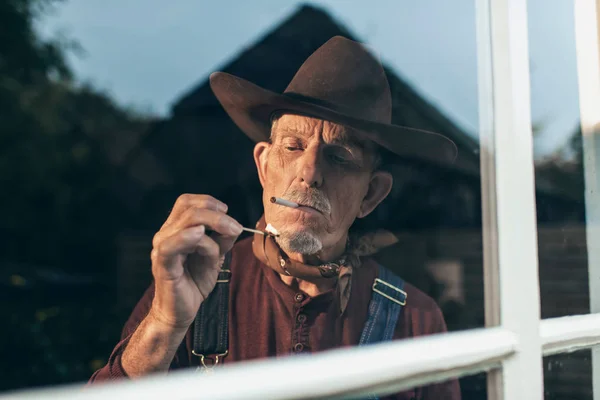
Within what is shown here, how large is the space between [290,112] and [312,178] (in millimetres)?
199

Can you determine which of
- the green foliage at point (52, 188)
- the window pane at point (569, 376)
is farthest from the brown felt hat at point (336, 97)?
the green foliage at point (52, 188)

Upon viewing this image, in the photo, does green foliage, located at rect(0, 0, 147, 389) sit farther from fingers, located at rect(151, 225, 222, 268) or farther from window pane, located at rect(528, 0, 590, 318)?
window pane, located at rect(528, 0, 590, 318)

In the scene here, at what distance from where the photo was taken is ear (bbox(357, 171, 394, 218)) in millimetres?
1516

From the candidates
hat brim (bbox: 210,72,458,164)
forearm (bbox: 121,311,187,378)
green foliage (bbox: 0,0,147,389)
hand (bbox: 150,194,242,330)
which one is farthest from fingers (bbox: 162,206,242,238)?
green foliage (bbox: 0,0,147,389)

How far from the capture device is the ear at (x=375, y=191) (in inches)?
59.7

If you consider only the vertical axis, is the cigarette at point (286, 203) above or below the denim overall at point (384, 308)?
above

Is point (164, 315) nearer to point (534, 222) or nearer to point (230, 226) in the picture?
point (230, 226)

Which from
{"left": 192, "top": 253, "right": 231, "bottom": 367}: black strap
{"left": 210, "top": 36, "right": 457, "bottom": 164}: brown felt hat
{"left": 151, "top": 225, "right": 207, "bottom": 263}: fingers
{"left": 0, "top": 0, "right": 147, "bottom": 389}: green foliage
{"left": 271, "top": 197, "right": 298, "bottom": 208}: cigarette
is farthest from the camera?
{"left": 0, "top": 0, "right": 147, "bottom": 389}: green foliage

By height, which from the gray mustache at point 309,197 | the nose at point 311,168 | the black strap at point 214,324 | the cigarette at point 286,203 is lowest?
the black strap at point 214,324

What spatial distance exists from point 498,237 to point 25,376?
2.59 m

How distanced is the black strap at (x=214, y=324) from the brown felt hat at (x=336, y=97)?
449mm

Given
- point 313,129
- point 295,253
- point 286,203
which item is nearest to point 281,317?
point 295,253

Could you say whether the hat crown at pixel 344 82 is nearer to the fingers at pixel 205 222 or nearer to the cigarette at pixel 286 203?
the cigarette at pixel 286 203

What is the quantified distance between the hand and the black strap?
7 centimetres
